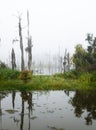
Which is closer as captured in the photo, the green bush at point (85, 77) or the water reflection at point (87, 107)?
the water reflection at point (87, 107)

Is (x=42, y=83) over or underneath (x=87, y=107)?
over

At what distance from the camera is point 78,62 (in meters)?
48.5

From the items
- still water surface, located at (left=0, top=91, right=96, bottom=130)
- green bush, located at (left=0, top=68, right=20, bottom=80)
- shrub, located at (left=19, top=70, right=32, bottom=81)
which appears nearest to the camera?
still water surface, located at (left=0, top=91, right=96, bottom=130)

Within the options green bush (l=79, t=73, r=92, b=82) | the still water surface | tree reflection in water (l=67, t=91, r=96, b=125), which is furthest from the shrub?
the still water surface

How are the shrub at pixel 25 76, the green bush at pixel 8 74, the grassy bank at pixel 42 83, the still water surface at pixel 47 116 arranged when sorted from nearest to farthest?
1. the still water surface at pixel 47 116
2. the grassy bank at pixel 42 83
3. the shrub at pixel 25 76
4. the green bush at pixel 8 74

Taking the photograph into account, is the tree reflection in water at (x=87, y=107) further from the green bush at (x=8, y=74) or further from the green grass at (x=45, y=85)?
the green bush at (x=8, y=74)

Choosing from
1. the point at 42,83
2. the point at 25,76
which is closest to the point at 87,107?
the point at 42,83

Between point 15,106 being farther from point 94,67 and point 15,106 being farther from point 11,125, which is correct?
point 94,67

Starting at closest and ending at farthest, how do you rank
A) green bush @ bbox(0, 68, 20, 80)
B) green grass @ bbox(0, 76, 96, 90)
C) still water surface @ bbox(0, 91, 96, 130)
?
still water surface @ bbox(0, 91, 96, 130), green grass @ bbox(0, 76, 96, 90), green bush @ bbox(0, 68, 20, 80)

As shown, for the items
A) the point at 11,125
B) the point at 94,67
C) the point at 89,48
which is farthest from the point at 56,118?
the point at 89,48

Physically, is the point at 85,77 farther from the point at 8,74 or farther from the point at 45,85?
the point at 8,74

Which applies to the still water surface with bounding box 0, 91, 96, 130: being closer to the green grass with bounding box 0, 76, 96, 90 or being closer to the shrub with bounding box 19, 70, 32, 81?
the green grass with bounding box 0, 76, 96, 90

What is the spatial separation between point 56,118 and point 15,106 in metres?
4.26

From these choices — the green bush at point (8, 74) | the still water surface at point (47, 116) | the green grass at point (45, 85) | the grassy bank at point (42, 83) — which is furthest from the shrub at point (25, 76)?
the still water surface at point (47, 116)
